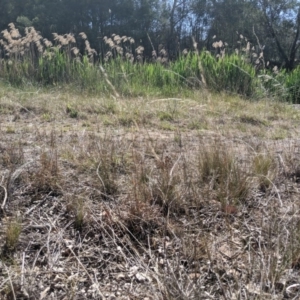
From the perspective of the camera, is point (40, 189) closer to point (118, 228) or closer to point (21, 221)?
point (21, 221)

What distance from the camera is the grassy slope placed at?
1208mm

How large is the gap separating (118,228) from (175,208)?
10.0 inches

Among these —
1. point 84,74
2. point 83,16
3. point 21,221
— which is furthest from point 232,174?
point 83,16

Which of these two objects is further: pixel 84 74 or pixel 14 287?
pixel 84 74

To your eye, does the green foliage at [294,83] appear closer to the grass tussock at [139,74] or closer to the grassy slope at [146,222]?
the grass tussock at [139,74]

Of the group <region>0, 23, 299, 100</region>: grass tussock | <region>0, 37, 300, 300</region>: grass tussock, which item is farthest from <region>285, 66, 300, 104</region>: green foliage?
<region>0, 37, 300, 300</region>: grass tussock

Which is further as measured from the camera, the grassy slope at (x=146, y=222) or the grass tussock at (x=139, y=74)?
the grass tussock at (x=139, y=74)

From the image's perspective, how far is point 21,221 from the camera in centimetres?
149

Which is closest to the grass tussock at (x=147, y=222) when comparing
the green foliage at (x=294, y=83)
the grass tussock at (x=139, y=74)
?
the grass tussock at (x=139, y=74)

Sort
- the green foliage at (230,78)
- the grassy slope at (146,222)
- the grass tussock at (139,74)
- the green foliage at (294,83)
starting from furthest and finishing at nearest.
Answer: the green foliage at (294,83) < the green foliage at (230,78) < the grass tussock at (139,74) < the grassy slope at (146,222)

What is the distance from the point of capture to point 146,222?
4.84 feet

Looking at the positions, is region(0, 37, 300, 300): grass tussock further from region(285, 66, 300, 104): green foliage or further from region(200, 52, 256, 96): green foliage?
region(285, 66, 300, 104): green foliage

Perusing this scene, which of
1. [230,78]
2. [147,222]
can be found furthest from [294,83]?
[147,222]

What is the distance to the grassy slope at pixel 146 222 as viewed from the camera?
1.21 m
